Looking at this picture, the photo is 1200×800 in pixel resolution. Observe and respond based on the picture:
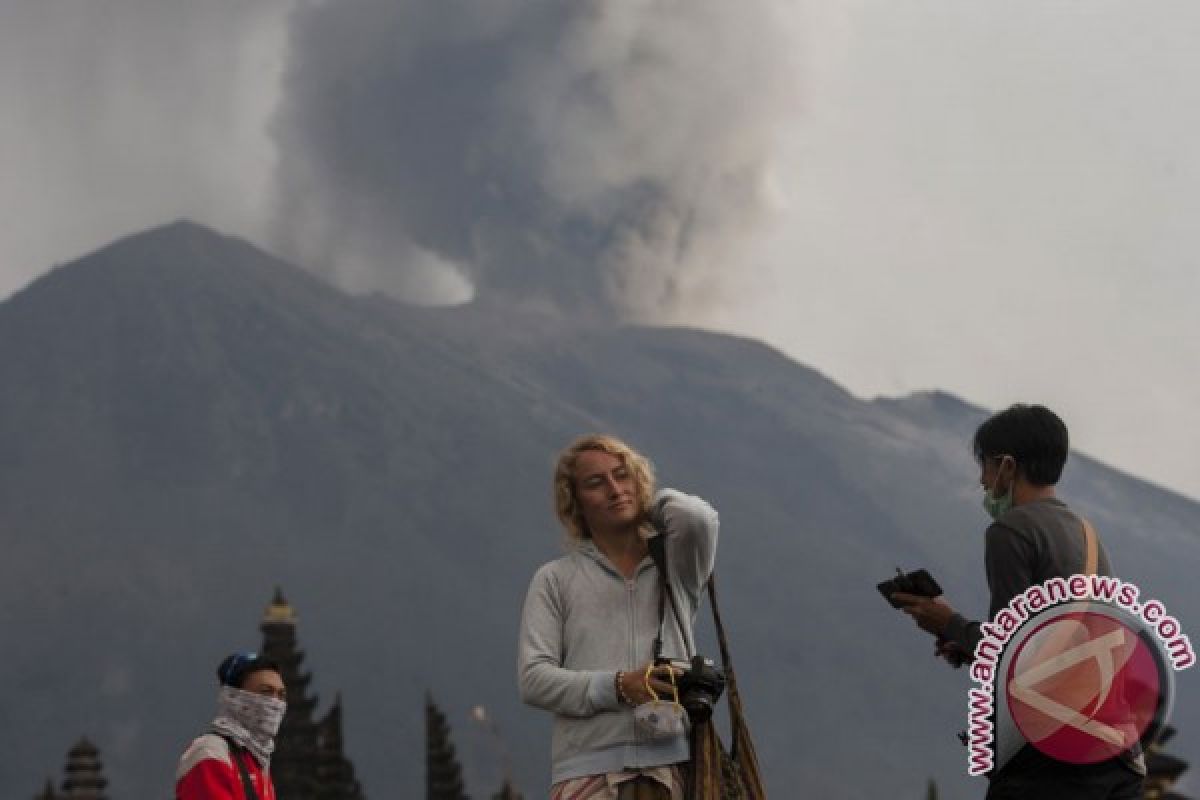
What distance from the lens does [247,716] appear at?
38.3 ft

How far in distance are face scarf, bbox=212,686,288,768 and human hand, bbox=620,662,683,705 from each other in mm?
2627

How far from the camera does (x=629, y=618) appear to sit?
10039 mm

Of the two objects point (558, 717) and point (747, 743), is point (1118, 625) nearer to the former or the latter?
point (747, 743)

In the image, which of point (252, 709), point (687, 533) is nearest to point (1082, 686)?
point (687, 533)

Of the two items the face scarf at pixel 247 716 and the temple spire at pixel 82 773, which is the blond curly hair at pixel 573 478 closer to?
the face scarf at pixel 247 716

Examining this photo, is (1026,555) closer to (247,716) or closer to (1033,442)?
(1033,442)

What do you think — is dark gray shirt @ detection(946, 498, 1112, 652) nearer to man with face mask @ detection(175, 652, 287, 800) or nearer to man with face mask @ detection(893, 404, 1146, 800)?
man with face mask @ detection(893, 404, 1146, 800)

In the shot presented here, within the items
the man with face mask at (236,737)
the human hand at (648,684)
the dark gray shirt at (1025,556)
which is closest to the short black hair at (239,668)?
the man with face mask at (236,737)

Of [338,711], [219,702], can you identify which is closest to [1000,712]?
[219,702]

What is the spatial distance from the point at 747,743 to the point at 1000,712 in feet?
4.42

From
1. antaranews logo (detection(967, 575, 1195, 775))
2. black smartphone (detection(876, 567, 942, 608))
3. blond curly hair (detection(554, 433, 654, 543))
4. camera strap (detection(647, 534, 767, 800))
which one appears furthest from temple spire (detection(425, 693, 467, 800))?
antaranews logo (detection(967, 575, 1195, 775))

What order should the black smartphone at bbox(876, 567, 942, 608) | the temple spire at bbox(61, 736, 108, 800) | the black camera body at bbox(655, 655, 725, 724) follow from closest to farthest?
the black smartphone at bbox(876, 567, 942, 608)
the black camera body at bbox(655, 655, 725, 724)
the temple spire at bbox(61, 736, 108, 800)

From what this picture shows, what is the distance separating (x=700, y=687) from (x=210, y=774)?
326cm

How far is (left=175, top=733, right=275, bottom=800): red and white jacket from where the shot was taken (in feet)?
38.0
